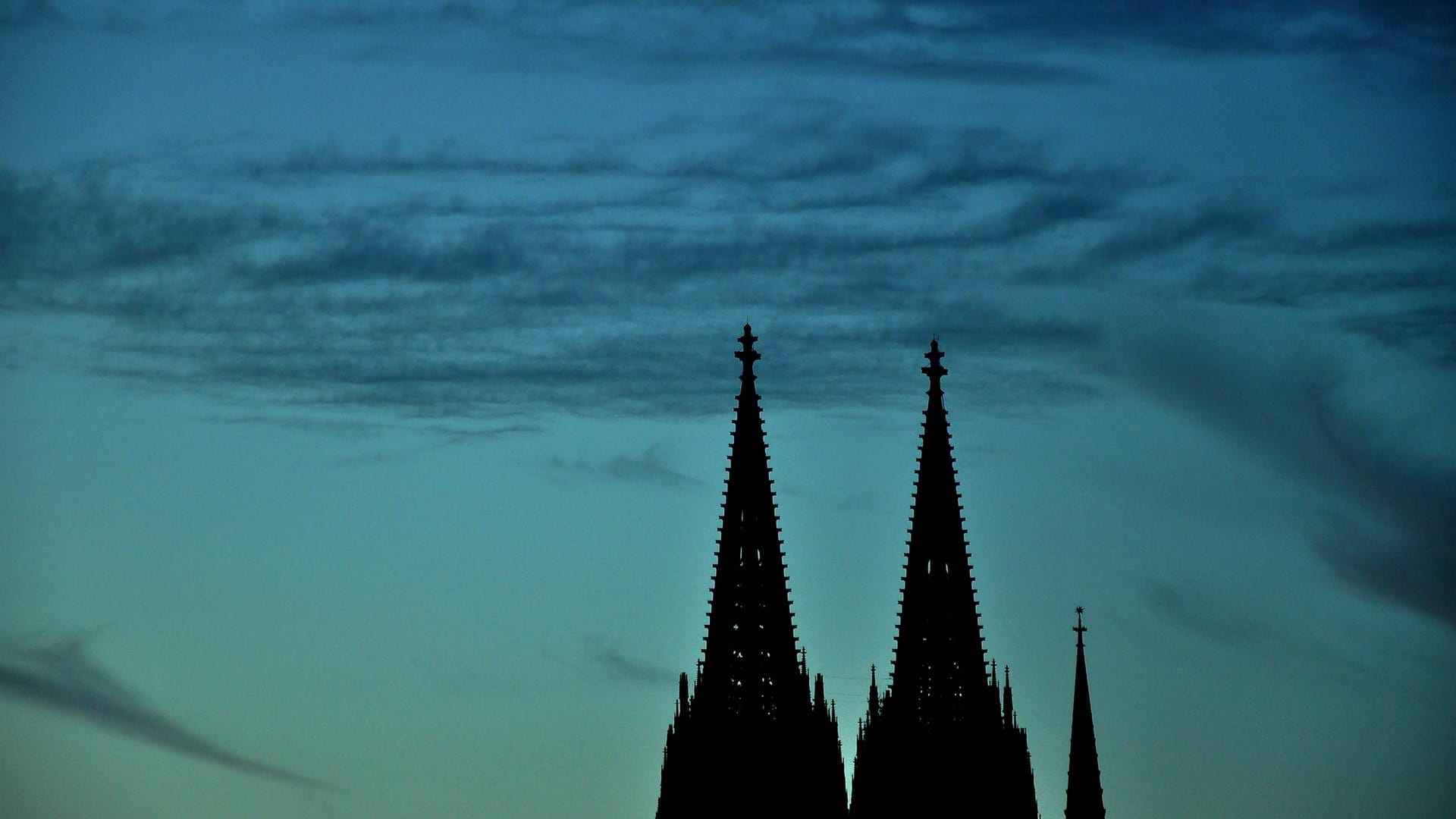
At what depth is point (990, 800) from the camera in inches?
4119

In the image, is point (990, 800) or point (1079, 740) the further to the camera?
point (1079, 740)

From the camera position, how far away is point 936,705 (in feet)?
339

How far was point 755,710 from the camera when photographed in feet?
338

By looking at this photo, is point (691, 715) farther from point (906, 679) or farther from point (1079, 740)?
point (1079, 740)

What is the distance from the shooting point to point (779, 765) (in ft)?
339

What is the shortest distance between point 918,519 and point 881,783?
8.06 metres

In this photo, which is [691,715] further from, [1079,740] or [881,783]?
[1079,740]

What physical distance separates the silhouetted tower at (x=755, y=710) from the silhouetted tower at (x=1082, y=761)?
10579 mm

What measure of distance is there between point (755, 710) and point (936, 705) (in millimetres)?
5438

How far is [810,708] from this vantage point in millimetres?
103125

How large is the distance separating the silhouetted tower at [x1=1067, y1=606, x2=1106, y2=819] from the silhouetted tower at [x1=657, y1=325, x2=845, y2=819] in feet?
34.7

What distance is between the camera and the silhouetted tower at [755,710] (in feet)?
338

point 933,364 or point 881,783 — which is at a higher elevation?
point 933,364

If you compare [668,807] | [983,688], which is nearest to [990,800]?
[983,688]
